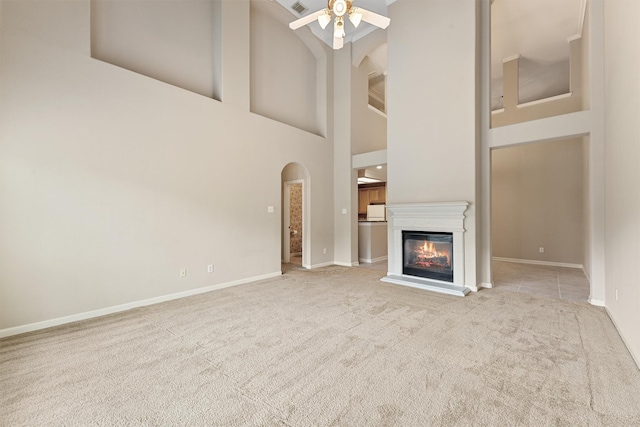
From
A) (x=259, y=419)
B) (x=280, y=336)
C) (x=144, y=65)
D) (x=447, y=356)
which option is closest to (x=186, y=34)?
(x=144, y=65)

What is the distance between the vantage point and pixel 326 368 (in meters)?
2.08

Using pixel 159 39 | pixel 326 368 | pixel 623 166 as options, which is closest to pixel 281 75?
pixel 159 39

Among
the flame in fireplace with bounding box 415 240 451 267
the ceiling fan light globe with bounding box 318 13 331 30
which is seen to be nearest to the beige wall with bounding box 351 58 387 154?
the flame in fireplace with bounding box 415 240 451 267

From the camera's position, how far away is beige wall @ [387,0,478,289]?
4.38m

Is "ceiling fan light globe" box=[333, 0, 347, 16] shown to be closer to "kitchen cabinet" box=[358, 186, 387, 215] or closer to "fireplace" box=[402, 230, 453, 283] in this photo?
"fireplace" box=[402, 230, 453, 283]

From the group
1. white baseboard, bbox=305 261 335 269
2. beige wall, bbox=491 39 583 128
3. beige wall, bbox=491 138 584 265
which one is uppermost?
beige wall, bbox=491 39 583 128

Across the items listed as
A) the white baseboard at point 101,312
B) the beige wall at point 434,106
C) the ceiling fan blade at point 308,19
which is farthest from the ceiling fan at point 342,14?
the white baseboard at point 101,312

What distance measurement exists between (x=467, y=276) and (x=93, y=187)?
5354mm

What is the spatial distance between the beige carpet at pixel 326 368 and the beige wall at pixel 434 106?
6.30 ft

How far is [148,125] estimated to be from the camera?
3609 millimetres

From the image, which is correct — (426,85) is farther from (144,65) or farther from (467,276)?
(144,65)

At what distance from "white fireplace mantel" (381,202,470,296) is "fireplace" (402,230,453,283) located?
0.09m

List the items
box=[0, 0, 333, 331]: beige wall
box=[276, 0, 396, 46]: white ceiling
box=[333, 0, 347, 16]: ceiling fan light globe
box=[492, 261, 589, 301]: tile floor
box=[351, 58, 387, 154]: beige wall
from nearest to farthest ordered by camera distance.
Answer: box=[0, 0, 333, 331]: beige wall, box=[333, 0, 347, 16]: ceiling fan light globe, box=[492, 261, 589, 301]: tile floor, box=[276, 0, 396, 46]: white ceiling, box=[351, 58, 387, 154]: beige wall

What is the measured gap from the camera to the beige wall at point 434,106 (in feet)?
14.4
